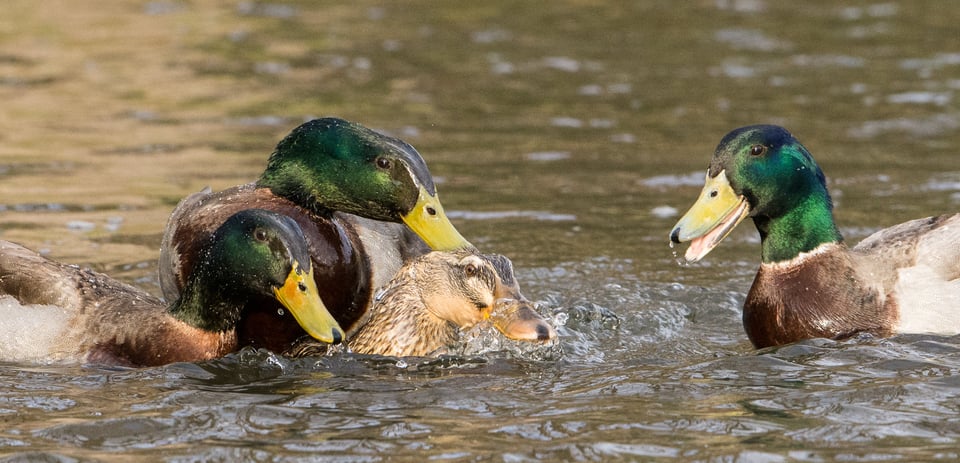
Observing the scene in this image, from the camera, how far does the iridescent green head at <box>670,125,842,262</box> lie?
7.98 meters

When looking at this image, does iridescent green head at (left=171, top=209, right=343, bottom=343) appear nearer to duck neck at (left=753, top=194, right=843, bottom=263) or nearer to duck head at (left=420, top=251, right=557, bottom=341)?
duck head at (left=420, top=251, right=557, bottom=341)

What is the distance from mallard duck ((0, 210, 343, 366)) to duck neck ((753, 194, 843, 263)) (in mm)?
2396

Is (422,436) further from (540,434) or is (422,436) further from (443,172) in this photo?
(443,172)

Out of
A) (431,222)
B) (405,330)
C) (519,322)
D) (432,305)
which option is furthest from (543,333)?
(431,222)

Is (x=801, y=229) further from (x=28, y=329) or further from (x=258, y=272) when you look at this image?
(x=28, y=329)

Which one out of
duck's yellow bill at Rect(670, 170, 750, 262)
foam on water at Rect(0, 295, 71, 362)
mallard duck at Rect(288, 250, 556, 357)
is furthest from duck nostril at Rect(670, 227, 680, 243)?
foam on water at Rect(0, 295, 71, 362)

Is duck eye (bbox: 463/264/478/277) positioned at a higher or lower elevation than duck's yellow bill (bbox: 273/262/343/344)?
higher

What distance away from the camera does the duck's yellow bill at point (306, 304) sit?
24.1 ft

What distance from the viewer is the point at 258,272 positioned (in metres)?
7.38

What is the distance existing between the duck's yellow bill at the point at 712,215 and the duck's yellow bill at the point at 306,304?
1857 millimetres

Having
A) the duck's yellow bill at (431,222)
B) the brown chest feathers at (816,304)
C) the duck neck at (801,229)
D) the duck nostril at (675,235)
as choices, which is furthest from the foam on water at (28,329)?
the duck neck at (801,229)

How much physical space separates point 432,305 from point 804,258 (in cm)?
199

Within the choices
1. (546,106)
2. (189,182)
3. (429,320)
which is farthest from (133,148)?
(429,320)

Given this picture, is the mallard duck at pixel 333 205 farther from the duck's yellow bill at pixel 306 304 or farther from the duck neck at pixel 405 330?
the duck's yellow bill at pixel 306 304
